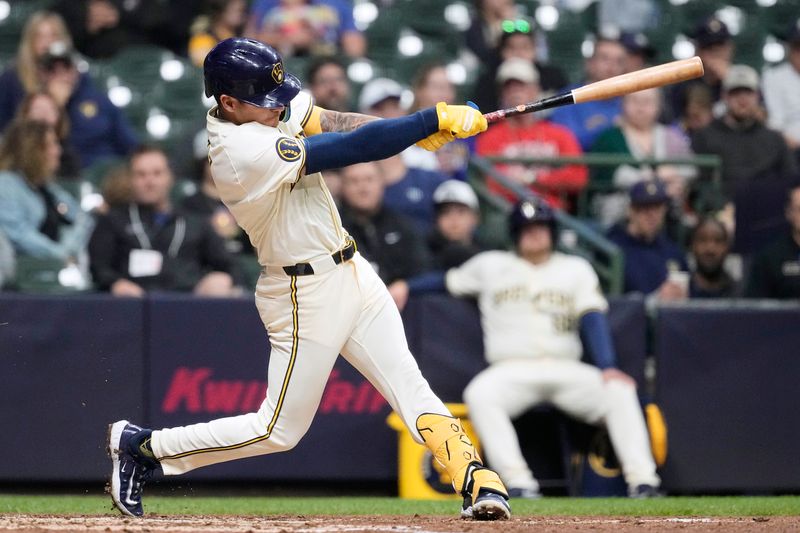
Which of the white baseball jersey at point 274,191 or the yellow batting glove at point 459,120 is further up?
the yellow batting glove at point 459,120

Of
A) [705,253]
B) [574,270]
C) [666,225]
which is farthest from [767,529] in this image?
[666,225]

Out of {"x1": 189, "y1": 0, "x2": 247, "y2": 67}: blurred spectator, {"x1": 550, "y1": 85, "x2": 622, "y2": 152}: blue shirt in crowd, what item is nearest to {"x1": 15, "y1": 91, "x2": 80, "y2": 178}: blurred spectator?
{"x1": 189, "y1": 0, "x2": 247, "y2": 67}: blurred spectator

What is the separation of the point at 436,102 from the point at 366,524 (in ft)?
14.9

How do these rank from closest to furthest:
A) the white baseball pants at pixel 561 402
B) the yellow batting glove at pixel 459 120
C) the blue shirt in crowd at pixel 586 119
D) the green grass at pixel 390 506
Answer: the yellow batting glove at pixel 459 120, the green grass at pixel 390 506, the white baseball pants at pixel 561 402, the blue shirt in crowd at pixel 586 119

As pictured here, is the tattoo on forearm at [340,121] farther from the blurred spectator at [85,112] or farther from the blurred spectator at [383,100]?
the blurred spectator at [85,112]

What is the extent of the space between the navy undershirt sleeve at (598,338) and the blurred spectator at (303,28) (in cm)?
336

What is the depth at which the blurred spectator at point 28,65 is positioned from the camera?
877 centimetres

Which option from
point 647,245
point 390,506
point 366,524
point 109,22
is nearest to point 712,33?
point 647,245

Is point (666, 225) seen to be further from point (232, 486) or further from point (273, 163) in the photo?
point (273, 163)

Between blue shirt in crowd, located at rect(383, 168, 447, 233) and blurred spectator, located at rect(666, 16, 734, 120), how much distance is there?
222 cm

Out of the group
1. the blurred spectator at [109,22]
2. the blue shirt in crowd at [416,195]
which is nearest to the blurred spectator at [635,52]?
the blue shirt in crowd at [416,195]

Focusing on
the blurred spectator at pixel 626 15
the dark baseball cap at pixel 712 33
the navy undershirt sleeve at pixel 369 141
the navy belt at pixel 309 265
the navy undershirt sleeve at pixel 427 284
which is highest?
the blurred spectator at pixel 626 15

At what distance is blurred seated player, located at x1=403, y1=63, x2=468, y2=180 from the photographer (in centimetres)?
869

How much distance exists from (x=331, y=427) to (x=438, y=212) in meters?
1.46
